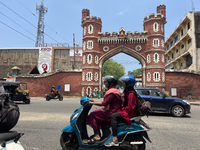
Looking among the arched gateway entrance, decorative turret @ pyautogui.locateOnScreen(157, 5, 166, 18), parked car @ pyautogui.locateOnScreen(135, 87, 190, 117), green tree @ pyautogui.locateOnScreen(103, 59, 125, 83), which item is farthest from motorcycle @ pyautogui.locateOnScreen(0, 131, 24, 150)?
green tree @ pyautogui.locateOnScreen(103, 59, 125, 83)

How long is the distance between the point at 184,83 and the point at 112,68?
37.6 m

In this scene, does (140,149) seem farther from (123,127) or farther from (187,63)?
(187,63)

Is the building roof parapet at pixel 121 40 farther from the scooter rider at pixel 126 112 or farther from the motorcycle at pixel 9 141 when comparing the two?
the motorcycle at pixel 9 141

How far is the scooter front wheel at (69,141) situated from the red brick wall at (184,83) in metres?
23.6

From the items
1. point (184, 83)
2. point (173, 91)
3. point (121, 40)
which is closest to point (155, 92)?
point (173, 91)

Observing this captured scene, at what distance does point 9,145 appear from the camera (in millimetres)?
1994

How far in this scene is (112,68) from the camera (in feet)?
198

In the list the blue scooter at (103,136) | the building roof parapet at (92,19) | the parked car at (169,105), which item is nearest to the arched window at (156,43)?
the building roof parapet at (92,19)

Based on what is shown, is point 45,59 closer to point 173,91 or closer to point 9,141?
point 173,91

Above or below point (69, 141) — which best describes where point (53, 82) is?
above

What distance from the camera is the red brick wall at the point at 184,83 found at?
75.6 feet

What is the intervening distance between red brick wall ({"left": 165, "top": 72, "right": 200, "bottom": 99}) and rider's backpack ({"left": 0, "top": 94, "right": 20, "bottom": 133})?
24958 millimetres

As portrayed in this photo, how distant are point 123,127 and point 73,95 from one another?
23.5m

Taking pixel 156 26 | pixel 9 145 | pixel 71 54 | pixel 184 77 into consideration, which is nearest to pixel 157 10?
pixel 156 26
